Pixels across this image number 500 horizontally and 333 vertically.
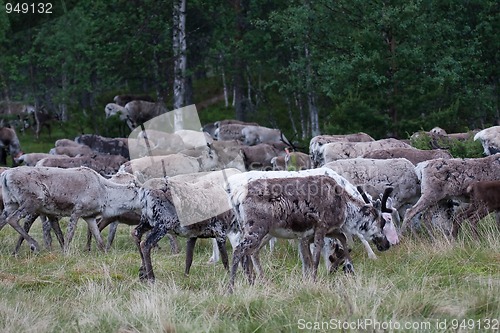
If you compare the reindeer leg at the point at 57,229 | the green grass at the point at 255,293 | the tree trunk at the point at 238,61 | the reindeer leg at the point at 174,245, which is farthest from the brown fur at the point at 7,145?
the green grass at the point at 255,293

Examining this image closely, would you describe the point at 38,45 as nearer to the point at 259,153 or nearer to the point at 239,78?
the point at 239,78

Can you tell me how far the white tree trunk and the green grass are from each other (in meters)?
18.7

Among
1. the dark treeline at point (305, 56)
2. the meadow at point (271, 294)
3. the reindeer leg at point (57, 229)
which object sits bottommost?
the meadow at point (271, 294)

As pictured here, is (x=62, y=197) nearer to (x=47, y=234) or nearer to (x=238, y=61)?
(x=47, y=234)

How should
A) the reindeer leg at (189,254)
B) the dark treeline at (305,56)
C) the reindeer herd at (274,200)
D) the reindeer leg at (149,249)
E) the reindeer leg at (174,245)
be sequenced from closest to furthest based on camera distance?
the reindeer herd at (274,200), the reindeer leg at (149,249), the reindeer leg at (189,254), the reindeer leg at (174,245), the dark treeline at (305,56)

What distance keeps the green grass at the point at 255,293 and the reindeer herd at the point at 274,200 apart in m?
0.43

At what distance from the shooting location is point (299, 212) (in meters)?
10.2

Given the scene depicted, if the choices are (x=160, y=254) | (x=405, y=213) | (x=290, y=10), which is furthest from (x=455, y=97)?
(x=160, y=254)

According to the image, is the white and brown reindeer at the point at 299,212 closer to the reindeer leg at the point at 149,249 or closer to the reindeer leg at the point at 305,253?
the reindeer leg at the point at 305,253

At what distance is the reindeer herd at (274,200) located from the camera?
33.6 feet

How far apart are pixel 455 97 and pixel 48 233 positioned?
16435 mm

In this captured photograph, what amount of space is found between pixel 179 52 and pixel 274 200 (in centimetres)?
2123

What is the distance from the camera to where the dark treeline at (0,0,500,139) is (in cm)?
2462

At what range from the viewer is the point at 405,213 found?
14.0 meters
